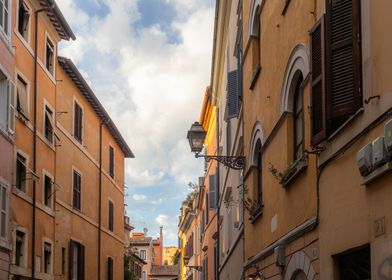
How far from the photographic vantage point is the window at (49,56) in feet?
83.1

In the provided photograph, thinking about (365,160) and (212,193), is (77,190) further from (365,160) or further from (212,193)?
(365,160)

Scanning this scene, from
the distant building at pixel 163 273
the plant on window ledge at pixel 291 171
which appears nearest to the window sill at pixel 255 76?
the plant on window ledge at pixel 291 171

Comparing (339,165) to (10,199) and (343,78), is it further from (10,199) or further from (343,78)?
(10,199)

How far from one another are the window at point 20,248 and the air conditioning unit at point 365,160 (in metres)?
16.0

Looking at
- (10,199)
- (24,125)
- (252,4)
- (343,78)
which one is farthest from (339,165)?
(24,125)

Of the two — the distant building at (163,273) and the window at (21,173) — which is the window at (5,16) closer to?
the window at (21,173)

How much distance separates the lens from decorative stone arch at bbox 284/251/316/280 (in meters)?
9.60

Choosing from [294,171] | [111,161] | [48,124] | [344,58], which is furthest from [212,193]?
[344,58]

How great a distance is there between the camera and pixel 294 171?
10188mm

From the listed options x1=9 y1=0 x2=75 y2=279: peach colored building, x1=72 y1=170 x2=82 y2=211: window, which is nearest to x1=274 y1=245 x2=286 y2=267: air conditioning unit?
x1=9 y1=0 x2=75 y2=279: peach colored building

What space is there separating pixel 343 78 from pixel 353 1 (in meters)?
0.77

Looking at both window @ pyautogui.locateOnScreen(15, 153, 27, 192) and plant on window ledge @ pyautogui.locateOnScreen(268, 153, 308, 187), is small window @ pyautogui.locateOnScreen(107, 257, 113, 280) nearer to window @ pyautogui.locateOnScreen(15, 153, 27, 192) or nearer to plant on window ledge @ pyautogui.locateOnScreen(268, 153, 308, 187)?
window @ pyautogui.locateOnScreen(15, 153, 27, 192)

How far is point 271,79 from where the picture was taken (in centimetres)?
1277

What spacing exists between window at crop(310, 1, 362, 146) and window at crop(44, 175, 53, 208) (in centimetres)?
1756
